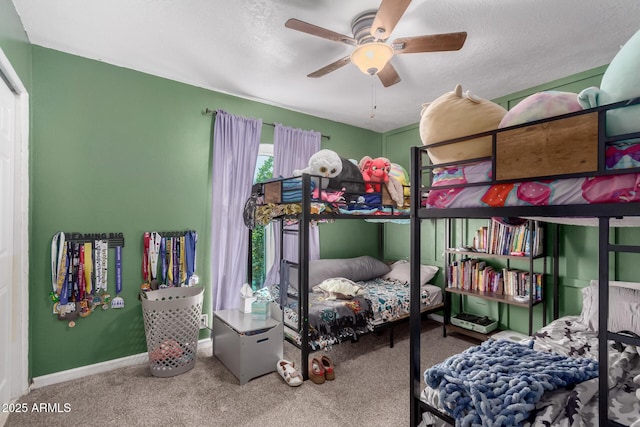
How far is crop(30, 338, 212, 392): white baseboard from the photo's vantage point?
2.41 metres

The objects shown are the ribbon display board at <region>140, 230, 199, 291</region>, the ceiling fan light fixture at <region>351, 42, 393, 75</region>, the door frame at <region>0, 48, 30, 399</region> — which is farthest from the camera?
the ribbon display board at <region>140, 230, 199, 291</region>

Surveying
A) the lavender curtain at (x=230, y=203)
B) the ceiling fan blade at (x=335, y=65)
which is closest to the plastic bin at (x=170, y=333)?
the lavender curtain at (x=230, y=203)

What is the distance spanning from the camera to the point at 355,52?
2.02m

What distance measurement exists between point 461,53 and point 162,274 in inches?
126

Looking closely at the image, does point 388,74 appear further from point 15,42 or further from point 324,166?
point 15,42

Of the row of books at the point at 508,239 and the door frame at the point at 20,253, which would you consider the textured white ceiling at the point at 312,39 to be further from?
the row of books at the point at 508,239

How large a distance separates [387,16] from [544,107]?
1020 mm

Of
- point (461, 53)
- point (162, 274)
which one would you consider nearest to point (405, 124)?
point (461, 53)

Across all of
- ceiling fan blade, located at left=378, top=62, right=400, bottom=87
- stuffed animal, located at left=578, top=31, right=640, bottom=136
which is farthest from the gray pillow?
stuffed animal, located at left=578, top=31, right=640, bottom=136

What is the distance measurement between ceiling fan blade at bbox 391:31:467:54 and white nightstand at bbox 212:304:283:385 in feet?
7.30

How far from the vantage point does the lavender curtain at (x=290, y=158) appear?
11.8ft

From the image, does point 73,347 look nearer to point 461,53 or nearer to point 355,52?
point 355,52

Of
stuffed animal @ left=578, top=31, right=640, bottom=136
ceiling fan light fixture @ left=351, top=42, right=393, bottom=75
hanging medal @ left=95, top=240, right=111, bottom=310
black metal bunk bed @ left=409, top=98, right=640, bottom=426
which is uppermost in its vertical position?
ceiling fan light fixture @ left=351, top=42, right=393, bottom=75

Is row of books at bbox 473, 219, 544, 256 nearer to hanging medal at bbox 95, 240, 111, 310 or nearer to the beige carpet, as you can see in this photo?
the beige carpet
